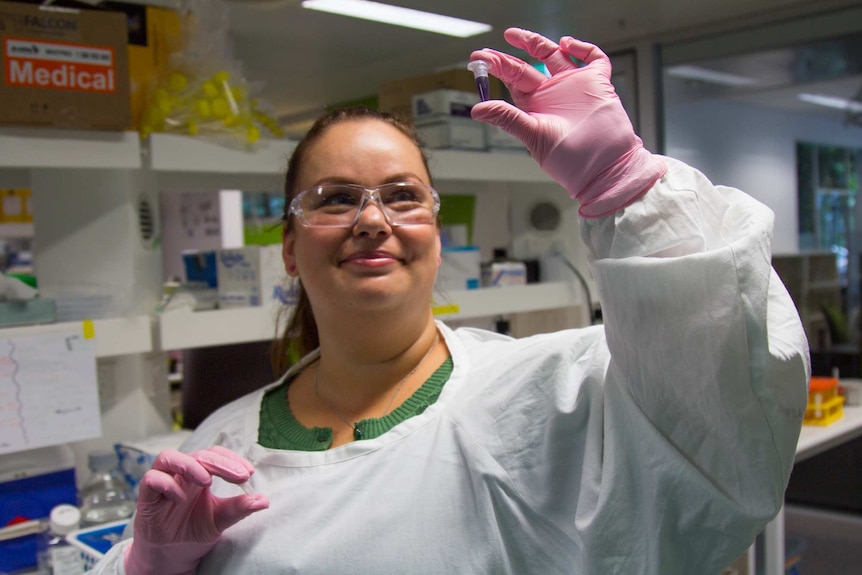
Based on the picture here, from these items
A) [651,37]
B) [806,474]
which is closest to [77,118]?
[651,37]

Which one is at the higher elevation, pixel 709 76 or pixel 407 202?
pixel 709 76

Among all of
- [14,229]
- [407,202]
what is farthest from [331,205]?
[14,229]

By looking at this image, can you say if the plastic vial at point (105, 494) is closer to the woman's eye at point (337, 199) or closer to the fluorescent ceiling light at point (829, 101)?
the woman's eye at point (337, 199)

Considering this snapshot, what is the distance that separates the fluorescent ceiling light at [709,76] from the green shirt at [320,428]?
2621 millimetres

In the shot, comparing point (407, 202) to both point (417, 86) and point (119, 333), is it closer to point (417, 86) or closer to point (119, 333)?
point (119, 333)

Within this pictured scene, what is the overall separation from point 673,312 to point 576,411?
0.73 feet

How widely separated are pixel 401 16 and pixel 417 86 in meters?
0.23

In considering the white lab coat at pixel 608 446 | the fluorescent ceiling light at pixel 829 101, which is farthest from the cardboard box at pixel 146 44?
the fluorescent ceiling light at pixel 829 101

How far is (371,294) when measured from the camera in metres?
1.11

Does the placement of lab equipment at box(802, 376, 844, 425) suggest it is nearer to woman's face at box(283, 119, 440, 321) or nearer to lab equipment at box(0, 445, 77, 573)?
woman's face at box(283, 119, 440, 321)

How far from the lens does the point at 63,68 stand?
170 cm

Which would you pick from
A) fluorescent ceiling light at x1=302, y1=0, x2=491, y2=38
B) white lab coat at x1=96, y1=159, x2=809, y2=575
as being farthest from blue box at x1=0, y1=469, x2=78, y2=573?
fluorescent ceiling light at x1=302, y1=0, x2=491, y2=38

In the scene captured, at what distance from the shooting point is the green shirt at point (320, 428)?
1.10 meters

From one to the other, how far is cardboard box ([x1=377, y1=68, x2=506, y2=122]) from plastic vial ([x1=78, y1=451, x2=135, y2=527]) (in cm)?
130
